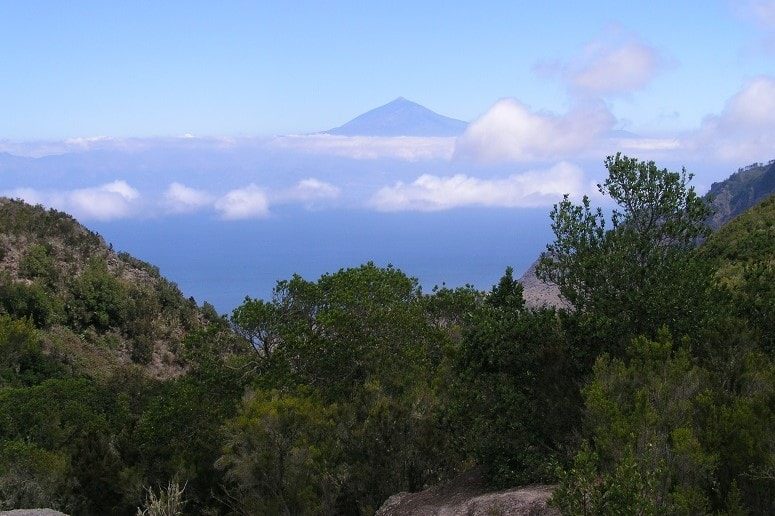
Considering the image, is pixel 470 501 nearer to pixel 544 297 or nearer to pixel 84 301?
pixel 544 297

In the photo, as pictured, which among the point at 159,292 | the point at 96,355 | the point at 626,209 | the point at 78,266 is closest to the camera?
the point at 626,209

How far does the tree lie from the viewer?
18141 mm

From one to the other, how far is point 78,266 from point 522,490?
173 feet

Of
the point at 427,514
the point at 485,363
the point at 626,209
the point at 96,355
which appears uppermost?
the point at 626,209

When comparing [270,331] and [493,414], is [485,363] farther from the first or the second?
[270,331]

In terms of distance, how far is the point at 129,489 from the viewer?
26.0 metres

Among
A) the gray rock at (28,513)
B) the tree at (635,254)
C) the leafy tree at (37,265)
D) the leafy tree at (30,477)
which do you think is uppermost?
the tree at (635,254)

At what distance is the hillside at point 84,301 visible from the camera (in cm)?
5019

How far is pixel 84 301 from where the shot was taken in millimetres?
54750

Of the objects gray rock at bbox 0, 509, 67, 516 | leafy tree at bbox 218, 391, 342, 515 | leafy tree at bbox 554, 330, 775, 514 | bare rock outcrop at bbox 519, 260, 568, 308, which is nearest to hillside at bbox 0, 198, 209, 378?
bare rock outcrop at bbox 519, 260, 568, 308

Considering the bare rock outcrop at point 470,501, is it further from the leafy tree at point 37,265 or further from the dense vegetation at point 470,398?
the leafy tree at point 37,265

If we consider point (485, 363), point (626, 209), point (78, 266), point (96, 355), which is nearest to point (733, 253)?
point (626, 209)

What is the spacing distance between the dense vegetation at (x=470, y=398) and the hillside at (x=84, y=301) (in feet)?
43.8

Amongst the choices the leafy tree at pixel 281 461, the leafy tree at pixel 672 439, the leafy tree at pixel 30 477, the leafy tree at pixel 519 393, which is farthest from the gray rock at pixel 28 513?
the leafy tree at pixel 672 439
